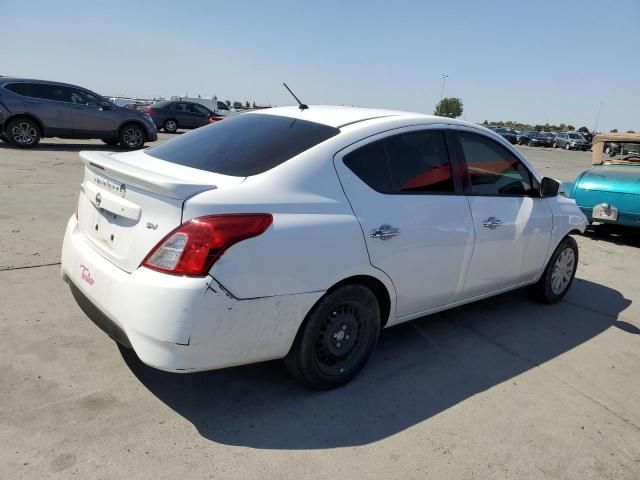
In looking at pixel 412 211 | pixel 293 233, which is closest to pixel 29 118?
pixel 412 211

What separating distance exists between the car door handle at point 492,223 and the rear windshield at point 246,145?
1366 millimetres

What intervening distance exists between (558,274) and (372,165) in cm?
269

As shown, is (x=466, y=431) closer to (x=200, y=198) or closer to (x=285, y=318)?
(x=285, y=318)

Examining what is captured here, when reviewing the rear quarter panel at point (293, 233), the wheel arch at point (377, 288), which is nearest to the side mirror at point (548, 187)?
the wheel arch at point (377, 288)

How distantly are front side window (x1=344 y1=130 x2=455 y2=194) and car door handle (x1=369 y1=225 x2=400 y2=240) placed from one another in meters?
0.23

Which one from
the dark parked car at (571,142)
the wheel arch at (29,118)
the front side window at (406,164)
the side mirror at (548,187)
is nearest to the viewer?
the front side window at (406,164)

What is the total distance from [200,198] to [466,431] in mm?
1888

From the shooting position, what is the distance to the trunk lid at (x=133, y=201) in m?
2.53

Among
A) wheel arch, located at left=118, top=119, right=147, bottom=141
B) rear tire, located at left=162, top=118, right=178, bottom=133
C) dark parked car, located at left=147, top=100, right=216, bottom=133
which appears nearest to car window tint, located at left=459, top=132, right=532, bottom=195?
wheel arch, located at left=118, top=119, right=147, bottom=141

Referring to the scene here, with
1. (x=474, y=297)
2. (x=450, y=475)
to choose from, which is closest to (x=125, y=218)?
(x=450, y=475)

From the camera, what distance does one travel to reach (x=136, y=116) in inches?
563

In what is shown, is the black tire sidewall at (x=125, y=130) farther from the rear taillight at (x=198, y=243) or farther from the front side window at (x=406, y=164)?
the rear taillight at (x=198, y=243)

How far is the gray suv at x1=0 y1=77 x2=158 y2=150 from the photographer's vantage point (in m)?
12.4

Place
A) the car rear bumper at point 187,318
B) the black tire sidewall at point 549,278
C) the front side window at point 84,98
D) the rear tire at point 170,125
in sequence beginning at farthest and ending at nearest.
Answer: the rear tire at point 170,125, the front side window at point 84,98, the black tire sidewall at point 549,278, the car rear bumper at point 187,318
